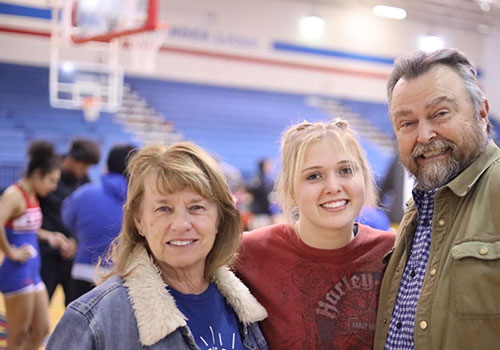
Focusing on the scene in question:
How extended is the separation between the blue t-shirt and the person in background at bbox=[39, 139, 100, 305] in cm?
346

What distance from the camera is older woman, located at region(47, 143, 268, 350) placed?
5.80 feet

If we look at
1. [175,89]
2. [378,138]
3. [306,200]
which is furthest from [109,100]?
[306,200]

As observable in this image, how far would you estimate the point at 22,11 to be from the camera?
12031mm

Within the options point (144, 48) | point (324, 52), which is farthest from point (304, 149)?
point (324, 52)

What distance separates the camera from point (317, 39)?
15539 mm

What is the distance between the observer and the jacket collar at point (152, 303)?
5.86 feet

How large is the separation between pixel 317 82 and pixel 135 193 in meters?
14.0

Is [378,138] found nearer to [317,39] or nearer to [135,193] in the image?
[317,39]

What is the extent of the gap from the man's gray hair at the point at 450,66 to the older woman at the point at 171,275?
2.52ft

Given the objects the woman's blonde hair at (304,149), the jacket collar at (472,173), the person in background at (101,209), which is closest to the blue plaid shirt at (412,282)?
the jacket collar at (472,173)

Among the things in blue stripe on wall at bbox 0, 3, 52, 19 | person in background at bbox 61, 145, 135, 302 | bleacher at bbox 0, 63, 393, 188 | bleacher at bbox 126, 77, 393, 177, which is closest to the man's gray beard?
person in background at bbox 61, 145, 135, 302

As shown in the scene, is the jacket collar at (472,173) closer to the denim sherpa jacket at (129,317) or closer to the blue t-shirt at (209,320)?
the blue t-shirt at (209,320)

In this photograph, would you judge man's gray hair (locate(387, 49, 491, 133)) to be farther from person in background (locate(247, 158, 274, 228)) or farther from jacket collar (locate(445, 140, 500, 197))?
person in background (locate(247, 158, 274, 228))

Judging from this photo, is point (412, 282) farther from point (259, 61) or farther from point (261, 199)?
point (259, 61)
